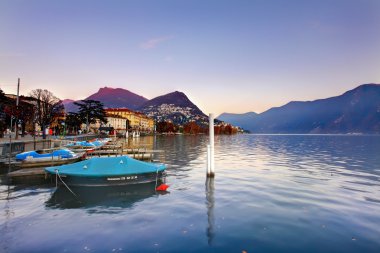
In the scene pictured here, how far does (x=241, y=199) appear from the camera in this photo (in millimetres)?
19875

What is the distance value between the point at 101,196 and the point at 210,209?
30.5 feet

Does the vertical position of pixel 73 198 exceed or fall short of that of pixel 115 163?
it falls short

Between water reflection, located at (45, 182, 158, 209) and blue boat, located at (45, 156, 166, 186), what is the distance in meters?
0.57

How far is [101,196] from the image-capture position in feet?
67.6

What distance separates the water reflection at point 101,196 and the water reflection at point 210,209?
4729 mm

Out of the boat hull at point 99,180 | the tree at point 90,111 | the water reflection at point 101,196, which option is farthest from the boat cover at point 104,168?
the tree at point 90,111

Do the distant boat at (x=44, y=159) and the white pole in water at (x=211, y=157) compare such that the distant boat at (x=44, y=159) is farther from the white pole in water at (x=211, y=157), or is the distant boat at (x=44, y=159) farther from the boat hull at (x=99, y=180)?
the white pole in water at (x=211, y=157)

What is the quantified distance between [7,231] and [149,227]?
751 cm

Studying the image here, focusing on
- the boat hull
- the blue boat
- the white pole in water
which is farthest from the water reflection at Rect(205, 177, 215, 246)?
the boat hull

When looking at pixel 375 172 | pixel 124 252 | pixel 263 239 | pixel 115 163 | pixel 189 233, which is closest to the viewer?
pixel 124 252

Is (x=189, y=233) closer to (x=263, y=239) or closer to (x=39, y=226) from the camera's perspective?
(x=263, y=239)

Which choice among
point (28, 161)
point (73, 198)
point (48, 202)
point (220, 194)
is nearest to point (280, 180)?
point (220, 194)

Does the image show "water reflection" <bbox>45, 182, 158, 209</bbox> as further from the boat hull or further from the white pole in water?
the white pole in water

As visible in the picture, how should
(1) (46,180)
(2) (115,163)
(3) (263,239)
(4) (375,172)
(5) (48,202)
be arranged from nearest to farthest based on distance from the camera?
1. (3) (263,239)
2. (5) (48,202)
3. (2) (115,163)
4. (1) (46,180)
5. (4) (375,172)
